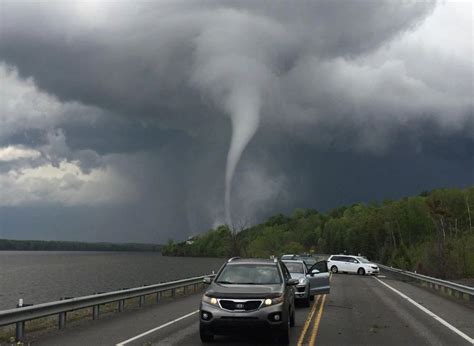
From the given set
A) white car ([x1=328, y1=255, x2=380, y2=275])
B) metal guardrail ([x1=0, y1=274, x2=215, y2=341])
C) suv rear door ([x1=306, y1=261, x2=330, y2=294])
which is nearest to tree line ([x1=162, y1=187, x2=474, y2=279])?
white car ([x1=328, y1=255, x2=380, y2=275])

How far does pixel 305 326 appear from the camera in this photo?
13.8 metres

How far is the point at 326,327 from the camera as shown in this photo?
13570 millimetres

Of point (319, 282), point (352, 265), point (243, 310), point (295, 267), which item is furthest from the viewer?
point (352, 265)

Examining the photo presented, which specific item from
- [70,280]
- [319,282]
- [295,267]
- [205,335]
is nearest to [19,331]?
[205,335]

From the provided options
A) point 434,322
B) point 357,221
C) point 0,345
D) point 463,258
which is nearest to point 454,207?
point 357,221

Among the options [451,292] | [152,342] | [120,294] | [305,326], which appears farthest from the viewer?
[451,292]

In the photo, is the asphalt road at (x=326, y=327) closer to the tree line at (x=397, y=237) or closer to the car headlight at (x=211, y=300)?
the car headlight at (x=211, y=300)

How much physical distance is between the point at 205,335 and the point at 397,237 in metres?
111

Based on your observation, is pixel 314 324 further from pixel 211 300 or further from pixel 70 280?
pixel 70 280

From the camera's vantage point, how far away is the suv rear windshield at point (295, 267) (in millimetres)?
19906

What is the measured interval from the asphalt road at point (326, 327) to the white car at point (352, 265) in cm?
2635

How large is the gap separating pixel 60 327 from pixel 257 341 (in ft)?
17.3

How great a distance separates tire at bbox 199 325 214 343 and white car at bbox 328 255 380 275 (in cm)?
3689

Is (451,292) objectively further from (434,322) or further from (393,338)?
A: (393,338)
